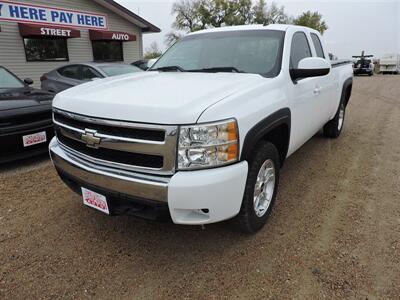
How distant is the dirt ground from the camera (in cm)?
236

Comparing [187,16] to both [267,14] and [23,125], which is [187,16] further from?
[23,125]

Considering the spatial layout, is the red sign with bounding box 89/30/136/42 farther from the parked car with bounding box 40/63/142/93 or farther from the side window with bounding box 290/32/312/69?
the side window with bounding box 290/32/312/69

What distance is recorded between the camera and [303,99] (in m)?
3.56

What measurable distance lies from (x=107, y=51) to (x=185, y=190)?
1596cm

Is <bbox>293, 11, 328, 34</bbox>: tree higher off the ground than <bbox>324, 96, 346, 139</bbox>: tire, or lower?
higher

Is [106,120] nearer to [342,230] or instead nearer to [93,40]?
[342,230]

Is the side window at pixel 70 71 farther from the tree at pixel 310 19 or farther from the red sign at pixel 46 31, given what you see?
the tree at pixel 310 19

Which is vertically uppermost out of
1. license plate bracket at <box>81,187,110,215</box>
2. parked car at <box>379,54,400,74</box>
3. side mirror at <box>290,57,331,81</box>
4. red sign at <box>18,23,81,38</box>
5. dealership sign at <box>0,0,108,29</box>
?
dealership sign at <box>0,0,108,29</box>

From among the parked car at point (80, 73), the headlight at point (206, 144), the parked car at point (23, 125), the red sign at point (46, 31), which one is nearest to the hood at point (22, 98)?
the parked car at point (23, 125)

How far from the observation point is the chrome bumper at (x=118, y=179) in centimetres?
220

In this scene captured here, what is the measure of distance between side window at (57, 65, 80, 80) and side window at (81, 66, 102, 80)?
20cm

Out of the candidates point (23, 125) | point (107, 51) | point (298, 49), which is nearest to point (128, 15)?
point (107, 51)

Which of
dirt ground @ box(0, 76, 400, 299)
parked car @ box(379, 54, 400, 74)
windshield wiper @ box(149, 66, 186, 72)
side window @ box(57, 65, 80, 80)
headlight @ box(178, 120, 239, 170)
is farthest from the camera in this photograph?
parked car @ box(379, 54, 400, 74)

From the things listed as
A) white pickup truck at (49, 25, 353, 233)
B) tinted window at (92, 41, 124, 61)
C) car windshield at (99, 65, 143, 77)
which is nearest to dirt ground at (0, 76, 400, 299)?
white pickup truck at (49, 25, 353, 233)
